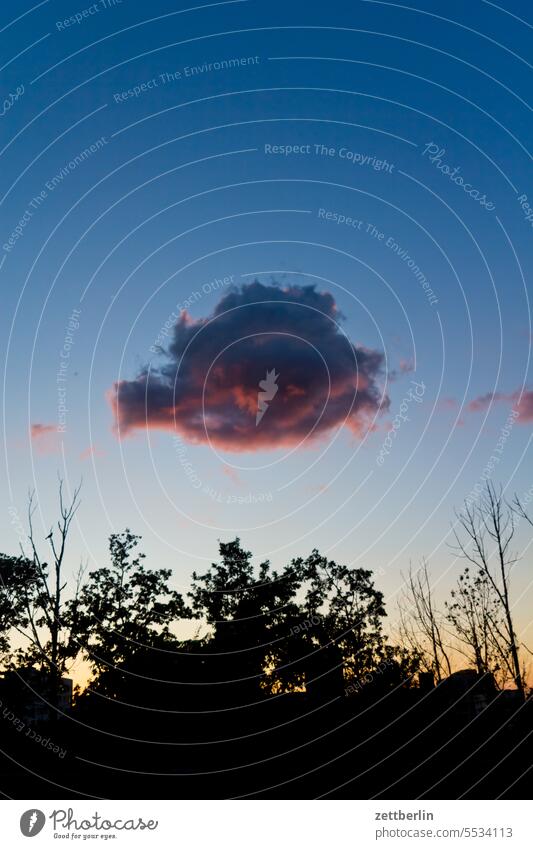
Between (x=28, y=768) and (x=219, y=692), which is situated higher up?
(x=219, y=692)

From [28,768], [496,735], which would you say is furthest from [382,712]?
[28,768]

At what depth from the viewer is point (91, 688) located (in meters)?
42.1

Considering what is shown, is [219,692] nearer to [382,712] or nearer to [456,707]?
[382,712]

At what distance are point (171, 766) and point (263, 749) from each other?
3989 millimetres
